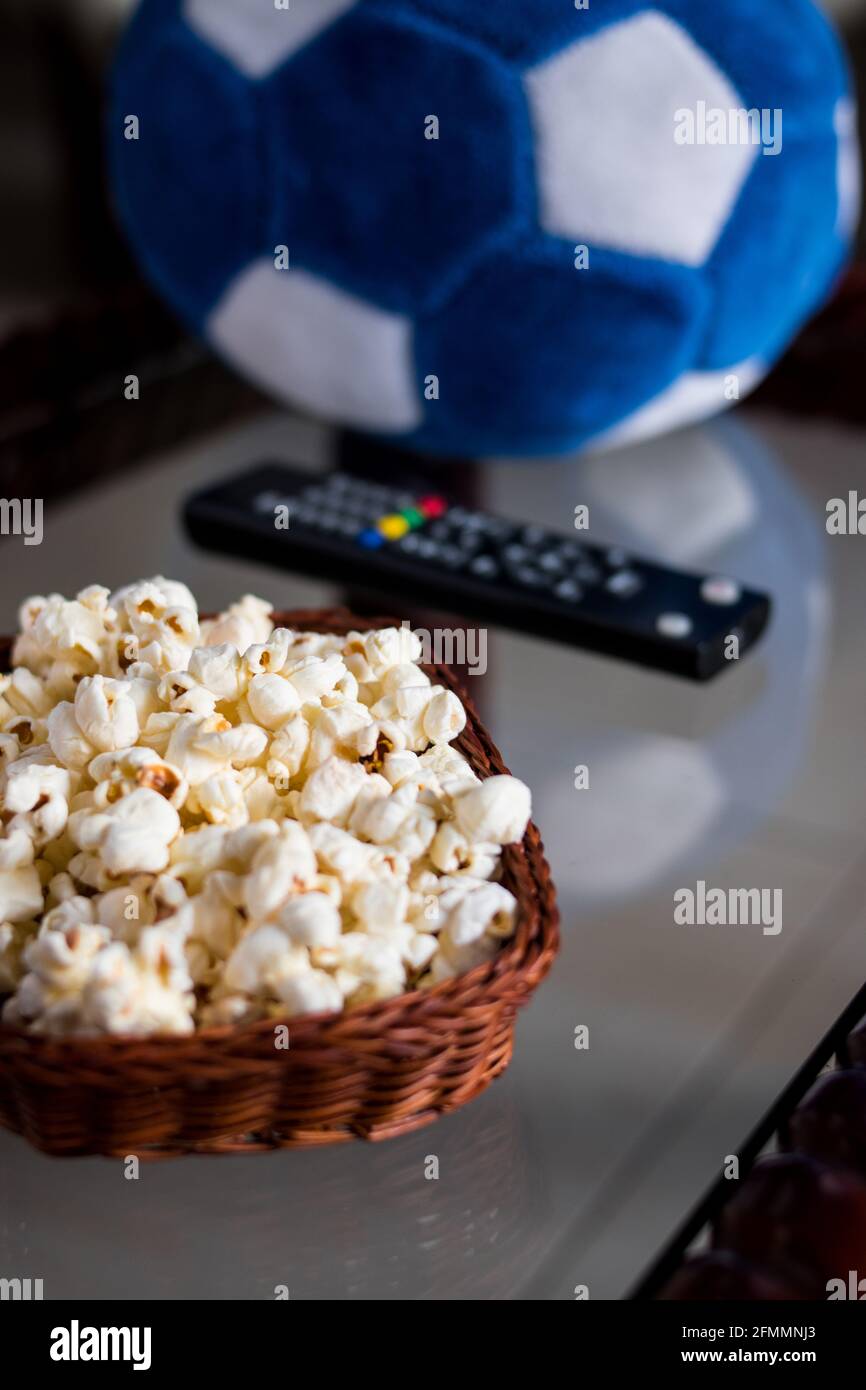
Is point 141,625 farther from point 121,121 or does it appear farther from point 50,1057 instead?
point 121,121

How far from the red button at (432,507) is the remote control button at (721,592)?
154mm

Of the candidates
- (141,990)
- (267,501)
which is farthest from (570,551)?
(141,990)

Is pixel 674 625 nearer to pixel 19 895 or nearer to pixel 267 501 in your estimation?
pixel 267 501

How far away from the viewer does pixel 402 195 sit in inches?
30.3

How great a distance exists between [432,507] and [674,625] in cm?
17

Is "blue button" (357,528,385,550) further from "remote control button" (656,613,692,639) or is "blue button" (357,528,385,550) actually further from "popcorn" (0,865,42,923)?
"popcorn" (0,865,42,923)

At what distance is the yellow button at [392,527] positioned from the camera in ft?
2.73

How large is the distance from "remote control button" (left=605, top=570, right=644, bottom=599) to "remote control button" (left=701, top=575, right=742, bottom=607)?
3 cm

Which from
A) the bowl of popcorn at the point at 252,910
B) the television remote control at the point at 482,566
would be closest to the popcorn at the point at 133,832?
the bowl of popcorn at the point at 252,910

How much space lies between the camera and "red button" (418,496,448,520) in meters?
0.86

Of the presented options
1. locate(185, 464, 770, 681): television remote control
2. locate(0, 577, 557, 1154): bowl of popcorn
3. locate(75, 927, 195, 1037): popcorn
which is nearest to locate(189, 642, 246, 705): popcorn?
locate(0, 577, 557, 1154): bowl of popcorn

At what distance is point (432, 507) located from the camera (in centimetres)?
86

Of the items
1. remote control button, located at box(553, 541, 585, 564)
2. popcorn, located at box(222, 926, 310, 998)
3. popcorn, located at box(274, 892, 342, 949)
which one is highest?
remote control button, located at box(553, 541, 585, 564)
